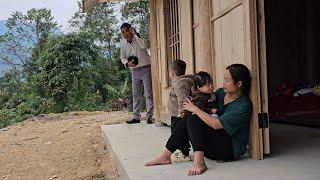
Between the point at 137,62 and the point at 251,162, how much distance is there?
420cm

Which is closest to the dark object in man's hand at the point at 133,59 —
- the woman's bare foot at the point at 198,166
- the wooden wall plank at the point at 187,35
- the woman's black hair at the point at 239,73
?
the wooden wall plank at the point at 187,35

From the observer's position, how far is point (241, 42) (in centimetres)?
385

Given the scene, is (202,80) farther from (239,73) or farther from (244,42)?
(244,42)

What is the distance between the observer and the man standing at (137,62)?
7523 millimetres

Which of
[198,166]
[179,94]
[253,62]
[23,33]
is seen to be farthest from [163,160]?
[23,33]

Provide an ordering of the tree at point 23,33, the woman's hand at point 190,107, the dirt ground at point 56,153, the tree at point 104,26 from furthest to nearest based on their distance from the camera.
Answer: the tree at point 23,33 → the tree at point 104,26 → the dirt ground at point 56,153 → the woman's hand at point 190,107

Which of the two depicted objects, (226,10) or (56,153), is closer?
(226,10)

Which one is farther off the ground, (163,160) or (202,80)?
(202,80)

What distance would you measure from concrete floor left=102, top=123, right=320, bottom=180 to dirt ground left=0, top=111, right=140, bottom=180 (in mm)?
480

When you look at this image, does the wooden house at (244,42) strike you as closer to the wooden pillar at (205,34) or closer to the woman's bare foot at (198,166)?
the wooden pillar at (205,34)

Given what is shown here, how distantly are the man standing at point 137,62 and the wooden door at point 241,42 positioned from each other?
316 centimetres

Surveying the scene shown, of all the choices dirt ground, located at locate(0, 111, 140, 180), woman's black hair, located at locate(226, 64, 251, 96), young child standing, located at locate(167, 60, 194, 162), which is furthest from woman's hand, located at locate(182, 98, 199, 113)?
dirt ground, located at locate(0, 111, 140, 180)

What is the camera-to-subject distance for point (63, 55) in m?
15.8

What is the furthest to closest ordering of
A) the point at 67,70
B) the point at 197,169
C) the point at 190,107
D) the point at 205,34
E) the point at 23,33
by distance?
the point at 23,33 → the point at 67,70 → the point at 205,34 → the point at 190,107 → the point at 197,169
